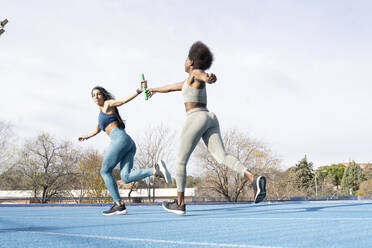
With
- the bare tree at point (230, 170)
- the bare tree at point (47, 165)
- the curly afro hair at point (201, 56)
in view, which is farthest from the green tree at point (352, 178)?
the curly afro hair at point (201, 56)

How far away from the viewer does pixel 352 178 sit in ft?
241

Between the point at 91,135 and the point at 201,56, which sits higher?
the point at 201,56

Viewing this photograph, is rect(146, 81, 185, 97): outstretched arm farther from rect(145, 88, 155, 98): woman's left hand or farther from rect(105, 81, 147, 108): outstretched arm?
rect(105, 81, 147, 108): outstretched arm

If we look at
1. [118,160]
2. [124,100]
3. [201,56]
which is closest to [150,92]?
[124,100]

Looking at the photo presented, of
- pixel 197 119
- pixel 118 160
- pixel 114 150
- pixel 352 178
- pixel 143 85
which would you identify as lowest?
pixel 352 178

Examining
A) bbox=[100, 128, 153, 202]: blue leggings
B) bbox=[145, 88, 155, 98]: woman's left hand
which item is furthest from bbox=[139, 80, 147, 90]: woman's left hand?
bbox=[100, 128, 153, 202]: blue leggings

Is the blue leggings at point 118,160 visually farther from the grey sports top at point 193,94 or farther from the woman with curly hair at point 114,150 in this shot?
the grey sports top at point 193,94

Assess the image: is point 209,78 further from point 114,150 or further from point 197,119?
point 114,150

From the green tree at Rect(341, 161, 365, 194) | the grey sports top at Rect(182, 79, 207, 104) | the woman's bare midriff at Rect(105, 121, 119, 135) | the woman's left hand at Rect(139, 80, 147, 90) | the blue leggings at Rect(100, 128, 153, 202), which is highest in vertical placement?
the woman's left hand at Rect(139, 80, 147, 90)

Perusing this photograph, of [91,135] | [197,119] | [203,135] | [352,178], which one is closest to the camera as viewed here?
[197,119]

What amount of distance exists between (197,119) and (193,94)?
0.37m

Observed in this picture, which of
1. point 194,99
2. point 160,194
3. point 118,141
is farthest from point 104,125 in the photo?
point 160,194

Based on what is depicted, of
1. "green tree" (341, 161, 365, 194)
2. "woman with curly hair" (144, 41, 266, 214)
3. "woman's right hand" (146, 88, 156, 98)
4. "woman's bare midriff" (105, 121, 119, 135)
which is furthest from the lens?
"green tree" (341, 161, 365, 194)

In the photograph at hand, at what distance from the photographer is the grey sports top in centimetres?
503
